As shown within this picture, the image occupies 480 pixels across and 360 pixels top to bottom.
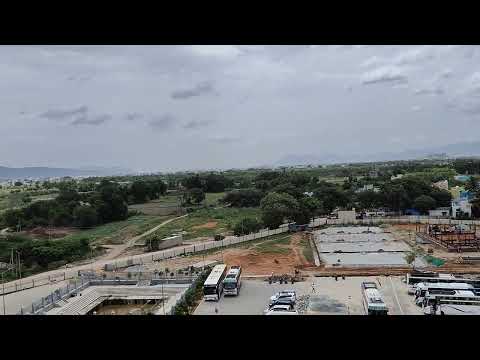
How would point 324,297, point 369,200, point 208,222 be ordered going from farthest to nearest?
point 369,200 < point 208,222 < point 324,297

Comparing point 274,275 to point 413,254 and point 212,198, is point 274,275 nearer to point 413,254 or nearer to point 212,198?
point 413,254

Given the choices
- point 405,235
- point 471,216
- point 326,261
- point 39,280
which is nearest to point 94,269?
point 39,280

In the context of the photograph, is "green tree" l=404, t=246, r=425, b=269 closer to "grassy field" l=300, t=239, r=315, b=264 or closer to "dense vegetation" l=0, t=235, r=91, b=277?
"grassy field" l=300, t=239, r=315, b=264

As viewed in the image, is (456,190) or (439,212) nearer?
(439,212)

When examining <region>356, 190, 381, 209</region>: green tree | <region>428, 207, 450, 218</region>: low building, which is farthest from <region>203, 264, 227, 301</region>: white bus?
<region>428, 207, 450, 218</region>: low building

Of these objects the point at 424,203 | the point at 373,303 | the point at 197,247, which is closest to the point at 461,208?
the point at 424,203
